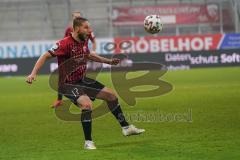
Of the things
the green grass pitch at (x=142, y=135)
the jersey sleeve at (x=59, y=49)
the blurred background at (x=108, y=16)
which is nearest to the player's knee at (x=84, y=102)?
the green grass pitch at (x=142, y=135)

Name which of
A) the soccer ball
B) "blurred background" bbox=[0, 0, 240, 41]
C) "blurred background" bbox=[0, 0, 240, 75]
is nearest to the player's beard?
the soccer ball

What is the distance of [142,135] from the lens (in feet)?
32.1

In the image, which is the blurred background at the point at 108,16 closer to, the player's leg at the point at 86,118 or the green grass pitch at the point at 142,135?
the green grass pitch at the point at 142,135

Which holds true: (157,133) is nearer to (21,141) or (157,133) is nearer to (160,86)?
(21,141)

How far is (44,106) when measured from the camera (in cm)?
1559

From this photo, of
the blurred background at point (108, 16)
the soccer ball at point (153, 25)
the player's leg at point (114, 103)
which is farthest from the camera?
the blurred background at point (108, 16)

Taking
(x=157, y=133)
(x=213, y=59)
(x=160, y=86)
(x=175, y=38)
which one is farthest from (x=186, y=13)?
(x=157, y=133)

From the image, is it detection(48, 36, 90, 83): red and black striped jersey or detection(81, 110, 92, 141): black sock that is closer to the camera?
detection(81, 110, 92, 141): black sock

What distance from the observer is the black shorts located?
29.4 feet

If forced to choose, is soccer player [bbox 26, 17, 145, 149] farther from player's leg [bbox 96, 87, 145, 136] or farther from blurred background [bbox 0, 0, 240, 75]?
blurred background [bbox 0, 0, 240, 75]

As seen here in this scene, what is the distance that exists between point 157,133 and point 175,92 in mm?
8705

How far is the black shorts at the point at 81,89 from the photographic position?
8961mm

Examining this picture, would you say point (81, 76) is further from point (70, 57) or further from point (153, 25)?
point (153, 25)

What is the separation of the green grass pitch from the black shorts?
29.2 inches
